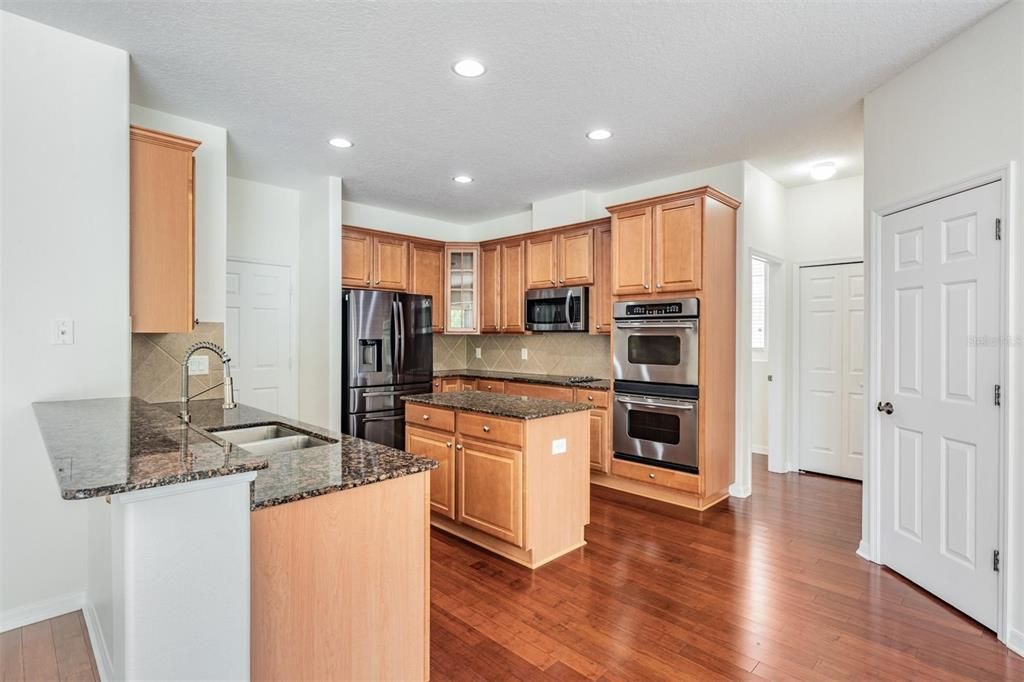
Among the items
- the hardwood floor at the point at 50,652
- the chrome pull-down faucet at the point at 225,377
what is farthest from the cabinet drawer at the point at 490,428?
the hardwood floor at the point at 50,652

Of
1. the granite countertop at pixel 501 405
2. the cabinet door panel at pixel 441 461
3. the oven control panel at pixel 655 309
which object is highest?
the oven control panel at pixel 655 309

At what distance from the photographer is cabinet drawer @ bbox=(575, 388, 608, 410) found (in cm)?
452

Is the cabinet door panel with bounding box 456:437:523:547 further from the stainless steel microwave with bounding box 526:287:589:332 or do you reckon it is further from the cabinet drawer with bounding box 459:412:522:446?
the stainless steel microwave with bounding box 526:287:589:332

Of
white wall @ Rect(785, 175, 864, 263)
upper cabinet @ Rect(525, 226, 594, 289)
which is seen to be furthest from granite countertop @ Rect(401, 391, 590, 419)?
white wall @ Rect(785, 175, 864, 263)

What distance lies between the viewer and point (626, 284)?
4.35m

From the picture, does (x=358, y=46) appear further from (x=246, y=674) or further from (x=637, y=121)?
(x=246, y=674)

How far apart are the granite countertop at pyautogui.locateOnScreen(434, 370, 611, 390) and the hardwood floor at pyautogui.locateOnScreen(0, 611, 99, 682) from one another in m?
3.59

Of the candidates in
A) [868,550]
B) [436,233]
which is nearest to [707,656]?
[868,550]

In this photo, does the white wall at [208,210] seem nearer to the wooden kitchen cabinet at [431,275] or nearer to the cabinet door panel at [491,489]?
the cabinet door panel at [491,489]

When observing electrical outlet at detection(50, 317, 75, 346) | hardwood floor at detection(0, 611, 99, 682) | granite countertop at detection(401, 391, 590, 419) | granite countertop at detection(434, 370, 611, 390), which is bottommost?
hardwood floor at detection(0, 611, 99, 682)

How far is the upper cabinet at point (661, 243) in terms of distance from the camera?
390 centimetres

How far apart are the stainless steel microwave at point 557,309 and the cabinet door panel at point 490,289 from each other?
1.49 ft

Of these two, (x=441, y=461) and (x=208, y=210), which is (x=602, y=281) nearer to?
(x=441, y=461)

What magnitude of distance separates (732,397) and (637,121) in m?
2.36
